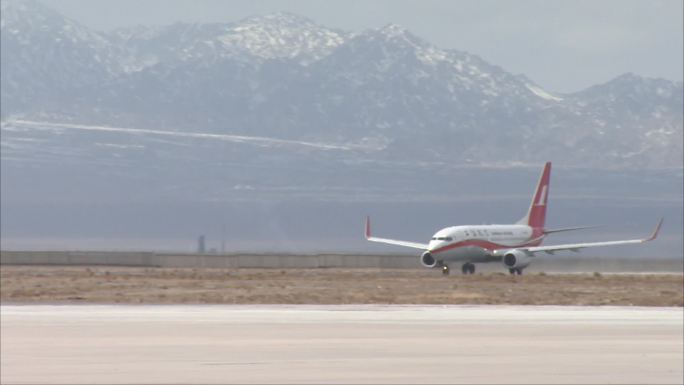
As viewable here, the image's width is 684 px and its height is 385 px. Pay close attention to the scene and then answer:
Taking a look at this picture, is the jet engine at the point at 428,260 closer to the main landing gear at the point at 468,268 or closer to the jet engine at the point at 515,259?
the main landing gear at the point at 468,268

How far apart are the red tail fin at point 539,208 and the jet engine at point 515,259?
15478 mm

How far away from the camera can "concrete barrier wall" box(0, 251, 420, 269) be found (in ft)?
435

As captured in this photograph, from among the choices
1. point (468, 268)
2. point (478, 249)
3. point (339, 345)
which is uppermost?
point (478, 249)

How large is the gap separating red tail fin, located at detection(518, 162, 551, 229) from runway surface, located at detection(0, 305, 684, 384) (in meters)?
72.3

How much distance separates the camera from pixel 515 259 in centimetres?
11338

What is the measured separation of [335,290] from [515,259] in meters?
37.8

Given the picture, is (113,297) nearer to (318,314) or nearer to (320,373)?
(318,314)

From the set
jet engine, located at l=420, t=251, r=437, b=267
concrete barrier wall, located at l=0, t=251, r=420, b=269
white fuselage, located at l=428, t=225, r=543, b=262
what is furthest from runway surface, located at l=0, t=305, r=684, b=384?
concrete barrier wall, located at l=0, t=251, r=420, b=269

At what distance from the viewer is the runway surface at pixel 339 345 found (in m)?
35.2

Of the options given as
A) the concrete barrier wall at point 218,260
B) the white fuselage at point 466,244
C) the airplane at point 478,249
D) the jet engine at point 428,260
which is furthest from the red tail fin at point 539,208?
the jet engine at point 428,260

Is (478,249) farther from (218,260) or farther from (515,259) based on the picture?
(218,260)

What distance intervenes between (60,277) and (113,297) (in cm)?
3133

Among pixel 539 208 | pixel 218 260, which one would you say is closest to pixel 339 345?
pixel 539 208

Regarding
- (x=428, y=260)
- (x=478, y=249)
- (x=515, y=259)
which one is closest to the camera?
(x=515, y=259)
